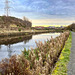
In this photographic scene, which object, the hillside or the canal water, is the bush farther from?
the hillside

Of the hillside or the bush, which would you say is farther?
the hillside

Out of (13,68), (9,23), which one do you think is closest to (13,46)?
(13,68)

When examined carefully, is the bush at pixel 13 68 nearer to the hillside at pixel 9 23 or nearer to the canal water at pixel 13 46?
the canal water at pixel 13 46

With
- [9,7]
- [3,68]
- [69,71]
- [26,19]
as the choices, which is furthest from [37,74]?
[26,19]

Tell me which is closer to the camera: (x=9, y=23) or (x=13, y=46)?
(x=13, y=46)

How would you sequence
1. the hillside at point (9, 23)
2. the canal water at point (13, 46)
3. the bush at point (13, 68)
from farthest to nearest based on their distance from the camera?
the hillside at point (9, 23)
the canal water at point (13, 46)
the bush at point (13, 68)

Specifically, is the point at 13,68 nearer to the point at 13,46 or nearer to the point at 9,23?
the point at 13,46

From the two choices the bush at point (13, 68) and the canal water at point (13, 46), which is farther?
the canal water at point (13, 46)

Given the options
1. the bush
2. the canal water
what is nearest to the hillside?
the canal water

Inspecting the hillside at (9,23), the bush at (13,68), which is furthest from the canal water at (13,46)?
the hillside at (9,23)

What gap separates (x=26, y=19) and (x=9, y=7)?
2715 inches

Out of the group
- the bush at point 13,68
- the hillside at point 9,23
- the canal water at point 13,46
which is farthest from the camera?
the hillside at point 9,23

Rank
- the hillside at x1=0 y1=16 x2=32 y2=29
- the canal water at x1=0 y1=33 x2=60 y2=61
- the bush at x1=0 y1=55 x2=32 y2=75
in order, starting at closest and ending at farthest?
the bush at x1=0 y1=55 x2=32 y2=75 < the canal water at x1=0 y1=33 x2=60 y2=61 < the hillside at x1=0 y1=16 x2=32 y2=29

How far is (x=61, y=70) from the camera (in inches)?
213
